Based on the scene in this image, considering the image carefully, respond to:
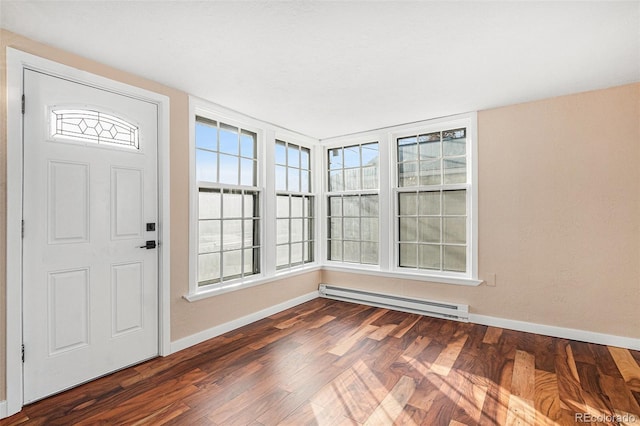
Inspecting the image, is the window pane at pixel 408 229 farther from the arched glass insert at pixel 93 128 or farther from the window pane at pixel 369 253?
the arched glass insert at pixel 93 128

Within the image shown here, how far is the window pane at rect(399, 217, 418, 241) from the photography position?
13.6 feet

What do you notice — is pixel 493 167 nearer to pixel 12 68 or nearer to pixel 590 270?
pixel 590 270

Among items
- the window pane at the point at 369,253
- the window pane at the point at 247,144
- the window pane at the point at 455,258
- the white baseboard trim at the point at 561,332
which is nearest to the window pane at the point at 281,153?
the window pane at the point at 247,144

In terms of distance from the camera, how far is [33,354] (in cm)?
211

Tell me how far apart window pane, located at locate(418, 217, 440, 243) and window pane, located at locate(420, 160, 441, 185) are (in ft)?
1.58

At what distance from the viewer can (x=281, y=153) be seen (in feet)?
14.3

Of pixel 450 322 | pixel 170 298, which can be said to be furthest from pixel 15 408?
pixel 450 322

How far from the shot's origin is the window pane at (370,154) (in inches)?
177

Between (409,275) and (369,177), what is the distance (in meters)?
1.52

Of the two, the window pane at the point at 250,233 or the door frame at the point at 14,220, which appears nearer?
the door frame at the point at 14,220

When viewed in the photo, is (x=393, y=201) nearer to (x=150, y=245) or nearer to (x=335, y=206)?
(x=335, y=206)

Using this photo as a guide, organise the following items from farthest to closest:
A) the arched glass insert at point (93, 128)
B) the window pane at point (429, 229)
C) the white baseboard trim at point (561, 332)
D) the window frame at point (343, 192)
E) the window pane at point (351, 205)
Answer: the window pane at point (351, 205)
the window frame at point (343, 192)
the window pane at point (429, 229)
the white baseboard trim at point (561, 332)
the arched glass insert at point (93, 128)

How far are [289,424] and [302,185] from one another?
3.32 m

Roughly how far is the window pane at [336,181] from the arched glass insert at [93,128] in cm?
289
